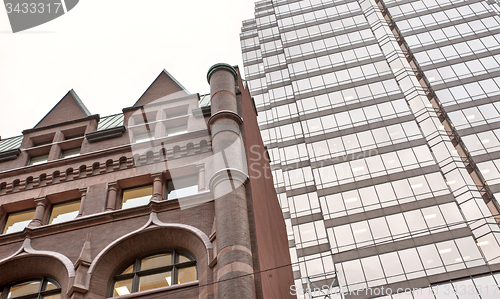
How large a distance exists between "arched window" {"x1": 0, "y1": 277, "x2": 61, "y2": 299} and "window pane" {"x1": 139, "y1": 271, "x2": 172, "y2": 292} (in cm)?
309

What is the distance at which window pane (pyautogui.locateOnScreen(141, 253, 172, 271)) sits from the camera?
16.2 m

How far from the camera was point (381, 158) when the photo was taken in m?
52.1

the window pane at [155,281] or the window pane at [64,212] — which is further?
the window pane at [64,212]

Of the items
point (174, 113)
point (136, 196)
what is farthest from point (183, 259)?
point (174, 113)

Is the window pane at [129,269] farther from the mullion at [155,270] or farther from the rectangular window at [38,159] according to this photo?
the rectangular window at [38,159]

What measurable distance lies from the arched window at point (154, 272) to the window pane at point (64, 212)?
14.5 ft

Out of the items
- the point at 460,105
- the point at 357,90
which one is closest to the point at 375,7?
the point at 357,90

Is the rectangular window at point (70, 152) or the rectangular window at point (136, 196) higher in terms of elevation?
the rectangular window at point (70, 152)

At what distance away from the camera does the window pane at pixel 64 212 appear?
18.9 metres

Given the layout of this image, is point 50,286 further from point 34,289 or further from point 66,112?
point 66,112

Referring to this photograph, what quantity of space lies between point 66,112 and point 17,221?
7.42m

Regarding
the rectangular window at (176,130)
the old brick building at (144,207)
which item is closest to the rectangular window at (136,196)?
the old brick building at (144,207)

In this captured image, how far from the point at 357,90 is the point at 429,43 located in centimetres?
1454

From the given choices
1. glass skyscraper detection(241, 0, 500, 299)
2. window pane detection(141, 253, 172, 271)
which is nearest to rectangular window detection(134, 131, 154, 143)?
window pane detection(141, 253, 172, 271)
